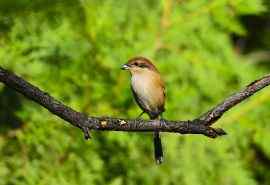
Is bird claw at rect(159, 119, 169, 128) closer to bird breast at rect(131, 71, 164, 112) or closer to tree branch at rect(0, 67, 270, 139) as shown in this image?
tree branch at rect(0, 67, 270, 139)

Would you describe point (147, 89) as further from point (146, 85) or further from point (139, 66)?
point (139, 66)

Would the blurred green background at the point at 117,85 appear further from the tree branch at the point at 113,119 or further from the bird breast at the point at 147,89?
the tree branch at the point at 113,119

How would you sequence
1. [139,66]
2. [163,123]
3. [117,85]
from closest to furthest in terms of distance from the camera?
[163,123] < [139,66] < [117,85]

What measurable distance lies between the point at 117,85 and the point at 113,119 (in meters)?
4.07

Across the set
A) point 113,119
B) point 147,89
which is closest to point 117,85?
point 147,89

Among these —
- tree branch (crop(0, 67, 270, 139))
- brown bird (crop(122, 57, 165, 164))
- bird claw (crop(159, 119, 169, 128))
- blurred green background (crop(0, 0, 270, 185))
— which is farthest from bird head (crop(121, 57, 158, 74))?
bird claw (crop(159, 119, 169, 128))

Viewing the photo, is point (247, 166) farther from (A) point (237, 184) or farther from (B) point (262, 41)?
(B) point (262, 41)

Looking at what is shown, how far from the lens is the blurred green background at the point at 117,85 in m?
7.88

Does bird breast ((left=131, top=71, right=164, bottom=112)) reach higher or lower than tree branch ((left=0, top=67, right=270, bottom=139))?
higher

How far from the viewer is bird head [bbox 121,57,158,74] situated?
23.3ft

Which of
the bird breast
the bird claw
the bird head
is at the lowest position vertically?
the bird claw

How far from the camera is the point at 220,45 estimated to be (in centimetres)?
895

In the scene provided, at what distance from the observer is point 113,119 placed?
4258 millimetres

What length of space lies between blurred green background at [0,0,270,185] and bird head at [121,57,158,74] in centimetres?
97
